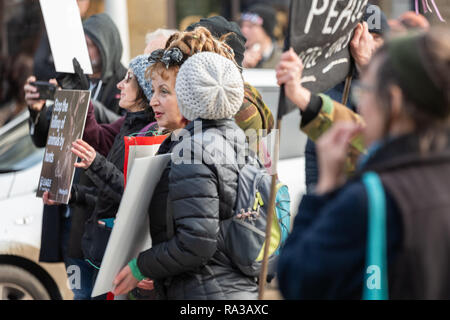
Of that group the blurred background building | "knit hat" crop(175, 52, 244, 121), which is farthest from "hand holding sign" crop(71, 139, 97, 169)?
the blurred background building

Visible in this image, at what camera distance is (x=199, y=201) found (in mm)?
2541

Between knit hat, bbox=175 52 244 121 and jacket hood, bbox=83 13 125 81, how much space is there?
7.14 feet

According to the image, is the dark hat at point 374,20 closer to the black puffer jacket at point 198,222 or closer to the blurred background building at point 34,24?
the black puffer jacket at point 198,222

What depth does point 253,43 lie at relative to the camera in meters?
8.39

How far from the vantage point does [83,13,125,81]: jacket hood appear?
15.9 feet

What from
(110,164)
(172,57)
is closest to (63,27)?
(110,164)

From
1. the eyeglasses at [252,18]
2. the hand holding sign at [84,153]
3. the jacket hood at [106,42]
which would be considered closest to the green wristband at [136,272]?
the hand holding sign at [84,153]

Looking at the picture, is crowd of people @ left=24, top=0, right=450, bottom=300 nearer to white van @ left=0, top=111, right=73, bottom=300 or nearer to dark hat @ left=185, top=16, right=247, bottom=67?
dark hat @ left=185, top=16, right=247, bottom=67

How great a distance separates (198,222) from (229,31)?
1713 mm

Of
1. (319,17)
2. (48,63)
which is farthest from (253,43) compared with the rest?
(319,17)

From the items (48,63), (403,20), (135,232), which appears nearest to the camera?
(135,232)

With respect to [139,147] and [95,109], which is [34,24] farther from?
[139,147]

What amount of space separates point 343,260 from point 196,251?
94 centimetres

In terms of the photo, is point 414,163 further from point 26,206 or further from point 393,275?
point 26,206
